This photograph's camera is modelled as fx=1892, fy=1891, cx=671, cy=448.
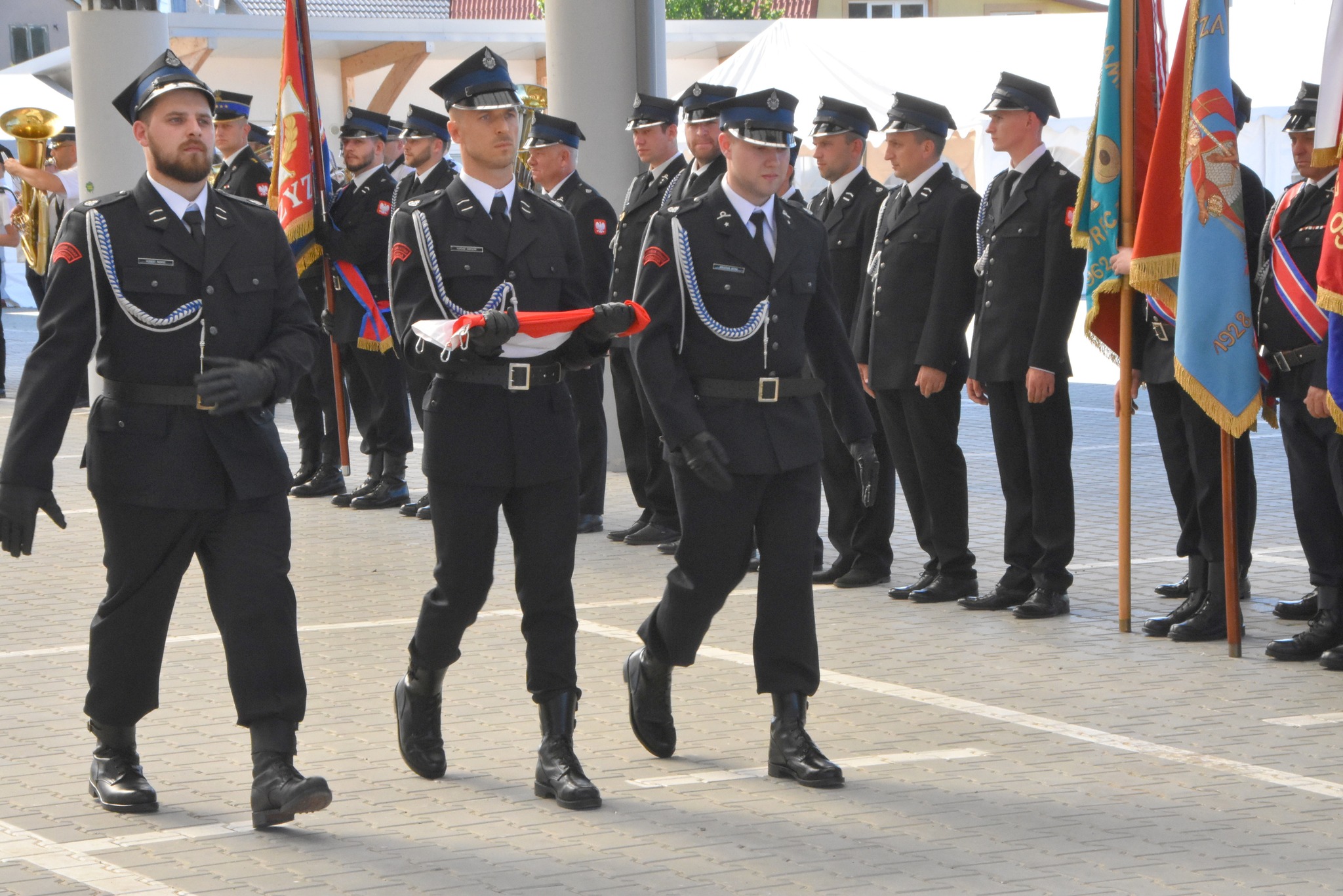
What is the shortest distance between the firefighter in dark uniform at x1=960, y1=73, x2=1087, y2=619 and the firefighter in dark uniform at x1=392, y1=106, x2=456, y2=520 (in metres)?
3.52

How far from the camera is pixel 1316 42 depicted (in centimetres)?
2195

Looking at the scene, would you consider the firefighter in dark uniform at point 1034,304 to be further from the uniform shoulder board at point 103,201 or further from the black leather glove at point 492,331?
the uniform shoulder board at point 103,201

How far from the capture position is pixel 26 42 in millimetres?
49156

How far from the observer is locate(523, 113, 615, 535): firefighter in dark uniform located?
34.1 feet

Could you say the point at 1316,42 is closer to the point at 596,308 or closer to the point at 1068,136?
the point at 1068,136

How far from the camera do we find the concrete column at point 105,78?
14.4 meters

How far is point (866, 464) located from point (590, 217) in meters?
4.74

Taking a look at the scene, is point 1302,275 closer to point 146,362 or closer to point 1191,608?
point 1191,608

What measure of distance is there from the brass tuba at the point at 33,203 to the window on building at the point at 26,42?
3239cm

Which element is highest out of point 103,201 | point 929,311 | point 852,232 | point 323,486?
point 103,201

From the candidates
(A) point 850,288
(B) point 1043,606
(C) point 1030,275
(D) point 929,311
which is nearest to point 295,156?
(A) point 850,288

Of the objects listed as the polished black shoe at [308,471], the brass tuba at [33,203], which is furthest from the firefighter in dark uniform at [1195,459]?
the brass tuba at [33,203]

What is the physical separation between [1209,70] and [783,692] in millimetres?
3225

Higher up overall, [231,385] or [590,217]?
[590,217]
